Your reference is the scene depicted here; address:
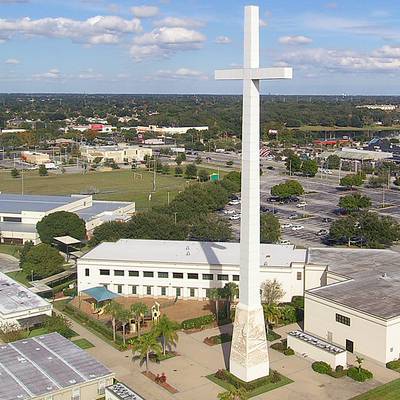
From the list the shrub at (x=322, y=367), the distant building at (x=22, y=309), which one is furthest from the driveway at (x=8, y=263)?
the shrub at (x=322, y=367)

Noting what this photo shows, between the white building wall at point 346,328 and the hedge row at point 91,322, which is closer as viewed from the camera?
the white building wall at point 346,328

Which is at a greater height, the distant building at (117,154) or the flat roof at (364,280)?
the distant building at (117,154)

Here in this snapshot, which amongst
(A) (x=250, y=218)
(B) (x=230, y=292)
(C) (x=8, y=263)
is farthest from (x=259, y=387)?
(C) (x=8, y=263)

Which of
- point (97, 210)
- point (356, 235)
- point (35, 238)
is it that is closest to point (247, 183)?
point (356, 235)

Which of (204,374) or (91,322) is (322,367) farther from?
(91,322)

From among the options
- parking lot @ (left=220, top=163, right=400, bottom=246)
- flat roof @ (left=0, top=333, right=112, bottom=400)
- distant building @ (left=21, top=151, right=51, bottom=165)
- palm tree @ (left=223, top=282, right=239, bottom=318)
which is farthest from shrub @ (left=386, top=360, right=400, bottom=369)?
distant building @ (left=21, top=151, right=51, bottom=165)

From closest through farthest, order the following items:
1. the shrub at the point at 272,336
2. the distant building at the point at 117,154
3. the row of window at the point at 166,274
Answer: the shrub at the point at 272,336 → the row of window at the point at 166,274 → the distant building at the point at 117,154

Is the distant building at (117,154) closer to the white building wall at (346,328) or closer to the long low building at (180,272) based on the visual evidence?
the long low building at (180,272)
